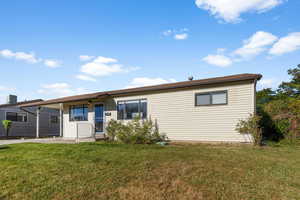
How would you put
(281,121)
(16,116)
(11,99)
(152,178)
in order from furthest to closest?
(11,99) → (16,116) → (281,121) → (152,178)

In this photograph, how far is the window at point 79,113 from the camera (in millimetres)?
12449

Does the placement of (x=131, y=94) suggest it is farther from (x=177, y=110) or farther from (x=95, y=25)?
(x=95, y=25)

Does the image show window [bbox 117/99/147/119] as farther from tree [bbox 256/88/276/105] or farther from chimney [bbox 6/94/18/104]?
Answer: tree [bbox 256/88/276/105]

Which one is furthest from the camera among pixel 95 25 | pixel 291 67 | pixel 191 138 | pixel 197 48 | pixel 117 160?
pixel 291 67

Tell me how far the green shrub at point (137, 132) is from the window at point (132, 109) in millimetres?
485

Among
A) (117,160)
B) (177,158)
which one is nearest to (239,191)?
(177,158)

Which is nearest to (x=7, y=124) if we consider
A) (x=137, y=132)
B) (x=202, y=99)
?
(x=137, y=132)

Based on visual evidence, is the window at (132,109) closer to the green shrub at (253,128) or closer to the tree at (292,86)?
the green shrub at (253,128)

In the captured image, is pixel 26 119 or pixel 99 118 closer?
pixel 99 118

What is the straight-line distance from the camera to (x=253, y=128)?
291 inches

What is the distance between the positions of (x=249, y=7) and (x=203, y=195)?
1008 centimetres

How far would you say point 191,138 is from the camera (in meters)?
8.94

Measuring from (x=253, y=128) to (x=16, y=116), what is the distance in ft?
70.6

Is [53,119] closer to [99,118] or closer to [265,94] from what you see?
[99,118]
